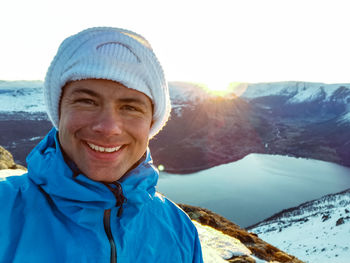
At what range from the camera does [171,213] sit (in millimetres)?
1627

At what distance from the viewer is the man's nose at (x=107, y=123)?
1.18 metres

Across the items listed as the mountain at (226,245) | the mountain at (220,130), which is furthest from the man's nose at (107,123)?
the mountain at (220,130)

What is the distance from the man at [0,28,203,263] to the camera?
107cm

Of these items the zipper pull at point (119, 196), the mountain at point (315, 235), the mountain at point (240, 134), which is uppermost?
the zipper pull at point (119, 196)

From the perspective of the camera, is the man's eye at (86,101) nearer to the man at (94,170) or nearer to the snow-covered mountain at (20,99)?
the man at (94,170)

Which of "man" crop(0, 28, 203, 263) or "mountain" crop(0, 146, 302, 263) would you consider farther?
"mountain" crop(0, 146, 302, 263)

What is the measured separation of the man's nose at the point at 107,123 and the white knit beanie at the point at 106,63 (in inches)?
6.9

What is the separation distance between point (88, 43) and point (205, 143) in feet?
298

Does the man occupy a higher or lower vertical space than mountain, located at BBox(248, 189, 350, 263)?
higher

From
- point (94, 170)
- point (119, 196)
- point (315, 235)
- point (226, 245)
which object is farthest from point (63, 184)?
point (315, 235)

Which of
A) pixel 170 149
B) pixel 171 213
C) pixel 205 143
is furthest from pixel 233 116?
pixel 171 213

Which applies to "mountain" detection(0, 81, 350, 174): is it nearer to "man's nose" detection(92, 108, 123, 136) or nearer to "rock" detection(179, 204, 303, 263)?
"rock" detection(179, 204, 303, 263)

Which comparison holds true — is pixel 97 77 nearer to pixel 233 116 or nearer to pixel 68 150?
pixel 68 150

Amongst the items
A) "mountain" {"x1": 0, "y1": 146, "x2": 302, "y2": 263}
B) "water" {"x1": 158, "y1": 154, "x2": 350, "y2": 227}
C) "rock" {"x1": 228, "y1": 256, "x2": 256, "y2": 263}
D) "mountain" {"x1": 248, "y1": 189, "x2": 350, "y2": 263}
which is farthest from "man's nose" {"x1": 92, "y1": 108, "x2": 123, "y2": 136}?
"water" {"x1": 158, "y1": 154, "x2": 350, "y2": 227}
